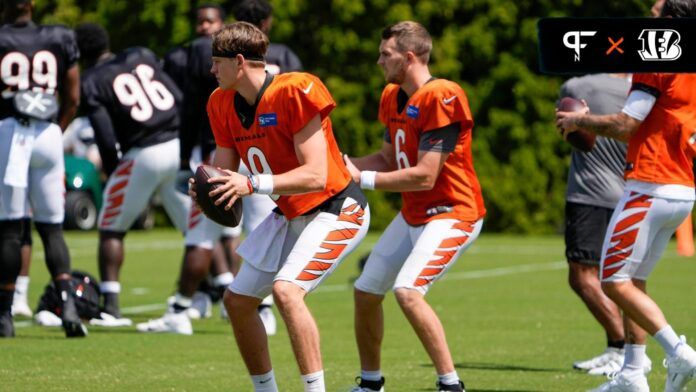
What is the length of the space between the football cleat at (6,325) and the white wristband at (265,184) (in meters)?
4.16

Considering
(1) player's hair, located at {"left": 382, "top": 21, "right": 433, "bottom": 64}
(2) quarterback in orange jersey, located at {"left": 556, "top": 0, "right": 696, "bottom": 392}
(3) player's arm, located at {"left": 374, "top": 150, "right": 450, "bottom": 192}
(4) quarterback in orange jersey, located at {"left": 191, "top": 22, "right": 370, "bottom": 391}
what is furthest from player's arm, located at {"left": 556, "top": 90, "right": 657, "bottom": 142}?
(4) quarterback in orange jersey, located at {"left": 191, "top": 22, "right": 370, "bottom": 391}

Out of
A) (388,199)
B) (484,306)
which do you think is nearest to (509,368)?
(484,306)

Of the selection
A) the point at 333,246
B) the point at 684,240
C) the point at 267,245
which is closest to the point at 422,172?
the point at 333,246

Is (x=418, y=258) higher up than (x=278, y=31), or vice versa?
(x=418, y=258)

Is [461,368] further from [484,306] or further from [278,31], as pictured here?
[278,31]

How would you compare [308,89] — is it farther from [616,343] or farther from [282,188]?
[616,343]

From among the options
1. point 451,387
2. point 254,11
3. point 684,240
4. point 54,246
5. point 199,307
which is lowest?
point 199,307

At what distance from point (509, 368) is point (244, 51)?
320 centimetres

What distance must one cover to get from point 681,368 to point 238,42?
2851 millimetres

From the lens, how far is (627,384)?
25.8 feet

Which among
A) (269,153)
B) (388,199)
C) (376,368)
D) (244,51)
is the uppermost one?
(244,51)

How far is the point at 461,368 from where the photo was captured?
9234 mm

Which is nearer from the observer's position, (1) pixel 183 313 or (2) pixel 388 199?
(1) pixel 183 313

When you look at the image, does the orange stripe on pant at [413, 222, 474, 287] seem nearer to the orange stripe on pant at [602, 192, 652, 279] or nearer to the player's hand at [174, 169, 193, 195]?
the orange stripe on pant at [602, 192, 652, 279]
